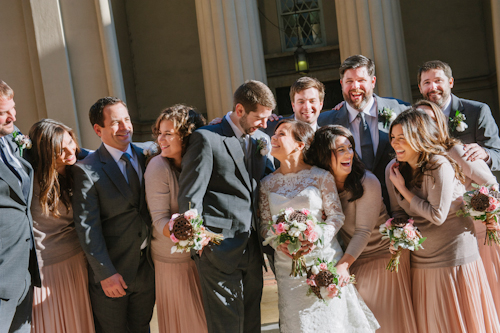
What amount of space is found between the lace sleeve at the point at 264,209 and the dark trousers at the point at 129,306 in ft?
3.67

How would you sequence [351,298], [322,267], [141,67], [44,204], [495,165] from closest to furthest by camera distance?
[322,267]
[351,298]
[44,204]
[495,165]
[141,67]

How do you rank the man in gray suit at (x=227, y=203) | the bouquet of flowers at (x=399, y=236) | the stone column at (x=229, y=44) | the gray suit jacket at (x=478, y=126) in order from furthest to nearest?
1. the stone column at (x=229, y=44)
2. the gray suit jacket at (x=478, y=126)
3. the man in gray suit at (x=227, y=203)
4. the bouquet of flowers at (x=399, y=236)

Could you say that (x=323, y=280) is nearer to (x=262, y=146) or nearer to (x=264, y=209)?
(x=264, y=209)

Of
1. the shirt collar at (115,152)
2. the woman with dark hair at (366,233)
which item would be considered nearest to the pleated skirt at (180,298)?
the shirt collar at (115,152)

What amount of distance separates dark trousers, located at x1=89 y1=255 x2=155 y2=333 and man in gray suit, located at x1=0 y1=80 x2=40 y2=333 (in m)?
0.53

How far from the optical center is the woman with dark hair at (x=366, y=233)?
11.3ft

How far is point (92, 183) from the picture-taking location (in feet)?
11.7

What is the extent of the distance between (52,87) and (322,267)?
7.94 metres

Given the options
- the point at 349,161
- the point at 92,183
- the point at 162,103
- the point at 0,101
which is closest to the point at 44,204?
the point at 92,183

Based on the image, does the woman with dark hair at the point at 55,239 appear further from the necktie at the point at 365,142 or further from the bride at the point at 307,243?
the necktie at the point at 365,142

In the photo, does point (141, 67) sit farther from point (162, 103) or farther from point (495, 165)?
point (495, 165)

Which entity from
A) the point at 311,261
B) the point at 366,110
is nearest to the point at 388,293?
the point at 311,261

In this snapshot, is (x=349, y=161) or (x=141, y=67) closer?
(x=349, y=161)

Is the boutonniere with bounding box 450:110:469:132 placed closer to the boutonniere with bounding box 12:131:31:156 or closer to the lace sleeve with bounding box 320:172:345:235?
the lace sleeve with bounding box 320:172:345:235
